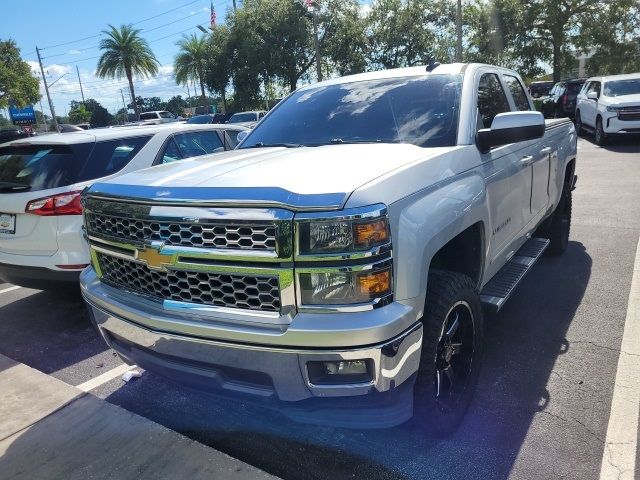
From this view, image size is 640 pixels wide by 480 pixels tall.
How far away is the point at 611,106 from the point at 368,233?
14.2m

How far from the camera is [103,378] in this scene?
3.71 m

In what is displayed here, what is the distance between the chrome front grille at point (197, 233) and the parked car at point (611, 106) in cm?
1433

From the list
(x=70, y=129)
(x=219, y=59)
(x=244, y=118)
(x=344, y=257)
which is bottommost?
(x=244, y=118)

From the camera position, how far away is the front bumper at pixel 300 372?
2.08 m

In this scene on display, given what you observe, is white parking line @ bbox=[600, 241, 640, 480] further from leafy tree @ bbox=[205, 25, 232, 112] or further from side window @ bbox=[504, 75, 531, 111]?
leafy tree @ bbox=[205, 25, 232, 112]

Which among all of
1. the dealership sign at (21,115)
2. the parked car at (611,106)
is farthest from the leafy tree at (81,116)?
the parked car at (611,106)

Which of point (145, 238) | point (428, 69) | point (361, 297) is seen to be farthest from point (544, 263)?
point (145, 238)

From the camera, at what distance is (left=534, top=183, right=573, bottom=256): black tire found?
218 inches

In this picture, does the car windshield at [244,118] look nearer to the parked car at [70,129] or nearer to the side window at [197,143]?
the parked car at [70,129]

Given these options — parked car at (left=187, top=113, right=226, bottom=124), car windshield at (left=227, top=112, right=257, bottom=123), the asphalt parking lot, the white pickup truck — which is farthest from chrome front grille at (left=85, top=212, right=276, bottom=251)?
car windshield at (left=227, top=112, right=257, bottom=123)

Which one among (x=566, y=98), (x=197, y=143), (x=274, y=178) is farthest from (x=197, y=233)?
(x=566, y=98)

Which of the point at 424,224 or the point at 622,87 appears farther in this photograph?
the point at 622,87

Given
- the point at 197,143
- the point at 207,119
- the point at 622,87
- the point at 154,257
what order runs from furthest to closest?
the point at 207,119, the point at 622,87, the point at 197,143, the point at 154,257

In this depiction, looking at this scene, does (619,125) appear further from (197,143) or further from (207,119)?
(207,119)
